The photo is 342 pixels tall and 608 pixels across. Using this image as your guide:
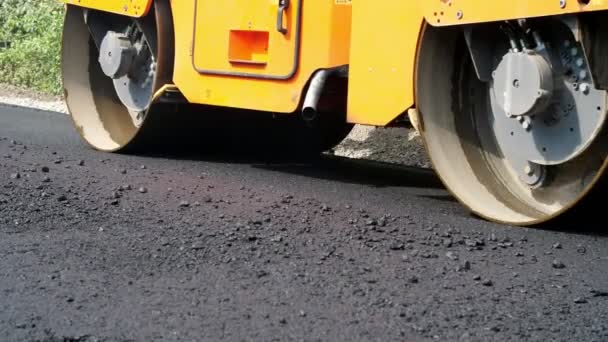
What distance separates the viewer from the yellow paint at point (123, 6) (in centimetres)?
638

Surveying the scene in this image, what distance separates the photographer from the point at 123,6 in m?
6.54

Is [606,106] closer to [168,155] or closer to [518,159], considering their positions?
[518,159]

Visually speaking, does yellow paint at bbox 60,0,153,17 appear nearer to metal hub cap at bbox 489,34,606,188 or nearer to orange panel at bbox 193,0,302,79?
orange panel at bbox 193,0,302,79

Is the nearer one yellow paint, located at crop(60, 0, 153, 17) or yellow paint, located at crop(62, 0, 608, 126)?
yellow paint, located at crop(62, 0, 608, 126)

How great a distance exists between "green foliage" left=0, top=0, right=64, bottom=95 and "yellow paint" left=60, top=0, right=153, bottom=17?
19.3ft

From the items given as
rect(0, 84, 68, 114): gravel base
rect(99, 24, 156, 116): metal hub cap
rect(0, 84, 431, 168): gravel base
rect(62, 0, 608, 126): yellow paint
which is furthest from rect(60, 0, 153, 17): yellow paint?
rect(0, 84, 68, 114): gravel base

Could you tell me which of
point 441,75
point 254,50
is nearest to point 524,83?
point 441,75

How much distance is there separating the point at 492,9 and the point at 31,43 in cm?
999

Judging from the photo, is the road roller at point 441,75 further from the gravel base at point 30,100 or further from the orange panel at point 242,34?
the gravel base at point 30,100

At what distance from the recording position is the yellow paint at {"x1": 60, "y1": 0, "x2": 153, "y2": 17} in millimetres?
6383

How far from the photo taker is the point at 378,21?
4.89 meters

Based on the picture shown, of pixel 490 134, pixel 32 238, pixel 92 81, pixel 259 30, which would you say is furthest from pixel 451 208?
pixel 92 81

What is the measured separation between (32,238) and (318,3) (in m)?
2.02

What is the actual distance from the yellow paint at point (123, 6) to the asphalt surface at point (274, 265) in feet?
4.06
